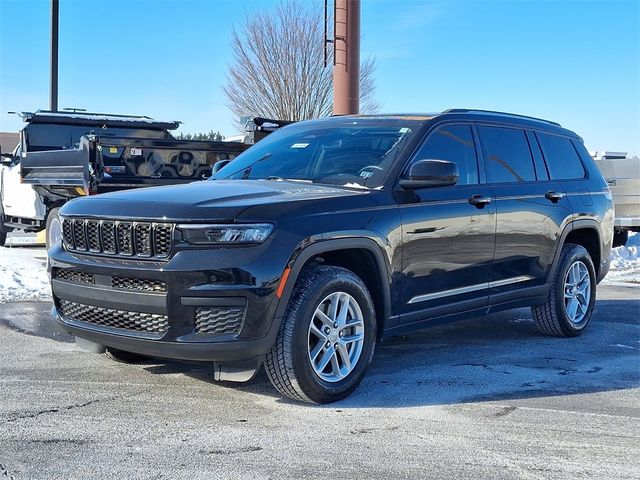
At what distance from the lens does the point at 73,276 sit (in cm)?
473

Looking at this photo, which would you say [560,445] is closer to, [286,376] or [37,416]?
[286,376]

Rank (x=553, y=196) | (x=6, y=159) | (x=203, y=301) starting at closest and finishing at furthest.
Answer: (x=203, y=301)
(x=553, y=196)
(x=6, y=159)

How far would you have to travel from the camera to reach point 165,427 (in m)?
4.11

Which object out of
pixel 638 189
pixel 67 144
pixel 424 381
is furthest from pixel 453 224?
pixel 638 189

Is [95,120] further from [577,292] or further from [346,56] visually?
[577,292]

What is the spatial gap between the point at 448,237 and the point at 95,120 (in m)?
9.09

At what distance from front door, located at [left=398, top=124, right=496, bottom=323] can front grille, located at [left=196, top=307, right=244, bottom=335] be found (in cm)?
135

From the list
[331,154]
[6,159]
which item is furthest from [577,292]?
[6,159]

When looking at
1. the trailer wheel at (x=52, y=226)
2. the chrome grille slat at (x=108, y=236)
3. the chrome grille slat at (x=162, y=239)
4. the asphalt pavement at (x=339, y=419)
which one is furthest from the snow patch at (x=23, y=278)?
the chrome grille slat at (x=162, y=239)

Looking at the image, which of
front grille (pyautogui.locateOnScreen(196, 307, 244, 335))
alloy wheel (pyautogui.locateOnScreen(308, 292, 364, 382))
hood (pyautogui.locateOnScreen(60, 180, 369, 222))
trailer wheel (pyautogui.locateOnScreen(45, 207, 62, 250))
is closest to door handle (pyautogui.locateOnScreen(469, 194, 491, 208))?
hood (pyautogui.locateOnScreen(60, 180, 369, 222))

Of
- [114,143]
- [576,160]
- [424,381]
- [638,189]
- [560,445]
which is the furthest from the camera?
[638,189]

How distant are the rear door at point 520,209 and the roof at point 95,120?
839 cm

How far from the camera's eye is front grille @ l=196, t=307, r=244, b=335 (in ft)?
13.7

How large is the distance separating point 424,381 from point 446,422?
878 mm
